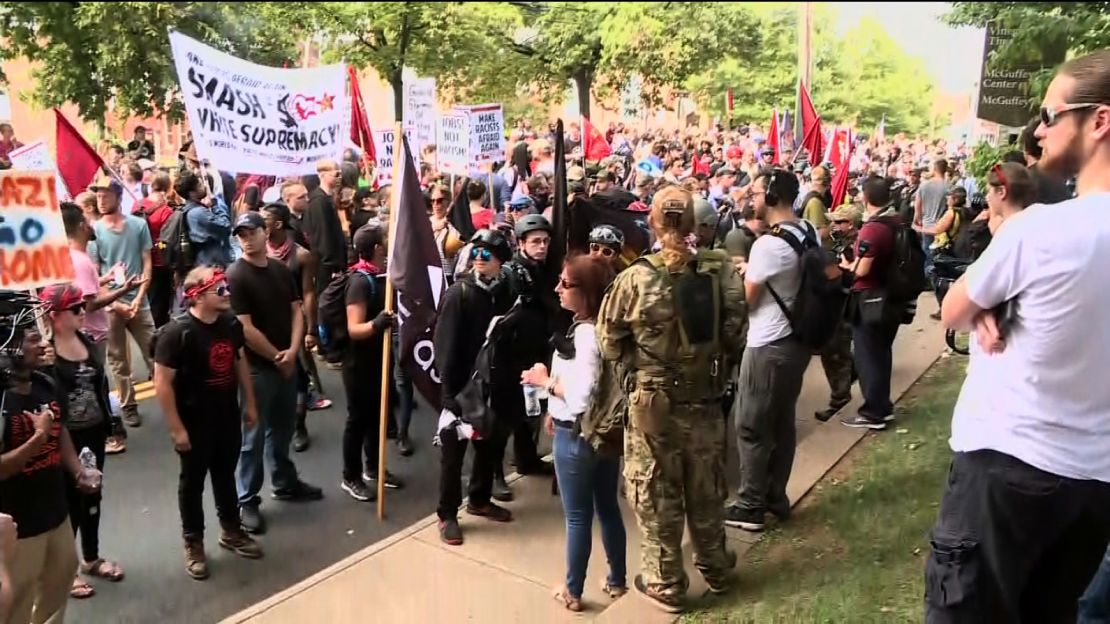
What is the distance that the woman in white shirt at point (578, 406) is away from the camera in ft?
13.5

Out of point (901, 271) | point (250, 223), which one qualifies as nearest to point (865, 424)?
point (901, 271)

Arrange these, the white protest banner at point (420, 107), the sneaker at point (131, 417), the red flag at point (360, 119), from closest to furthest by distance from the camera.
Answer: the sneaker at point (131, 417), the white protest banner at point (420, 107), the red flag at point (360, 119)

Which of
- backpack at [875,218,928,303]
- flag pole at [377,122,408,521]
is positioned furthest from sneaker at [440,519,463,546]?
backpack at [875,218,928,303]

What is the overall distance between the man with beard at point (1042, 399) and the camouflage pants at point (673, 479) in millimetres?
1768

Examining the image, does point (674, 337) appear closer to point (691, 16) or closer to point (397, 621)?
point (397, 621)

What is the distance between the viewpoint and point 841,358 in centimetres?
739

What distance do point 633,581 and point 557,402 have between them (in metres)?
1.12

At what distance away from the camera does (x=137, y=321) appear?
24.5 feet

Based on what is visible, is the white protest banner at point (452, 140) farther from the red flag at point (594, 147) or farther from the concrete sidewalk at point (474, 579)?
the concrete sidewalk at point (474, 579)

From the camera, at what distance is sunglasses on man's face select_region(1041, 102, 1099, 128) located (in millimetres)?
2137

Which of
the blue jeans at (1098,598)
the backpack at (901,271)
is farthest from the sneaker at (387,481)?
the blue jeans at (1098,598)

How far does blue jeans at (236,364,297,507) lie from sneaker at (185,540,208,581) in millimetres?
635

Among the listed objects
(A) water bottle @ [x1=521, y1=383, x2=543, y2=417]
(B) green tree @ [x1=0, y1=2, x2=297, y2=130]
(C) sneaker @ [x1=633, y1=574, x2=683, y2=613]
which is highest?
(B) green tree @ [x1=0, y1=2, x2=297, y2=130]

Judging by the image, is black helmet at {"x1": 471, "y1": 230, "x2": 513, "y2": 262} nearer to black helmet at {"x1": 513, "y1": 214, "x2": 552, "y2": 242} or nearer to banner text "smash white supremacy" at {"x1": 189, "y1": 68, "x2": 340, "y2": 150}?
black helmet at {"x1": 513, "y1": 214, "x2": 552, "y2": 242}
